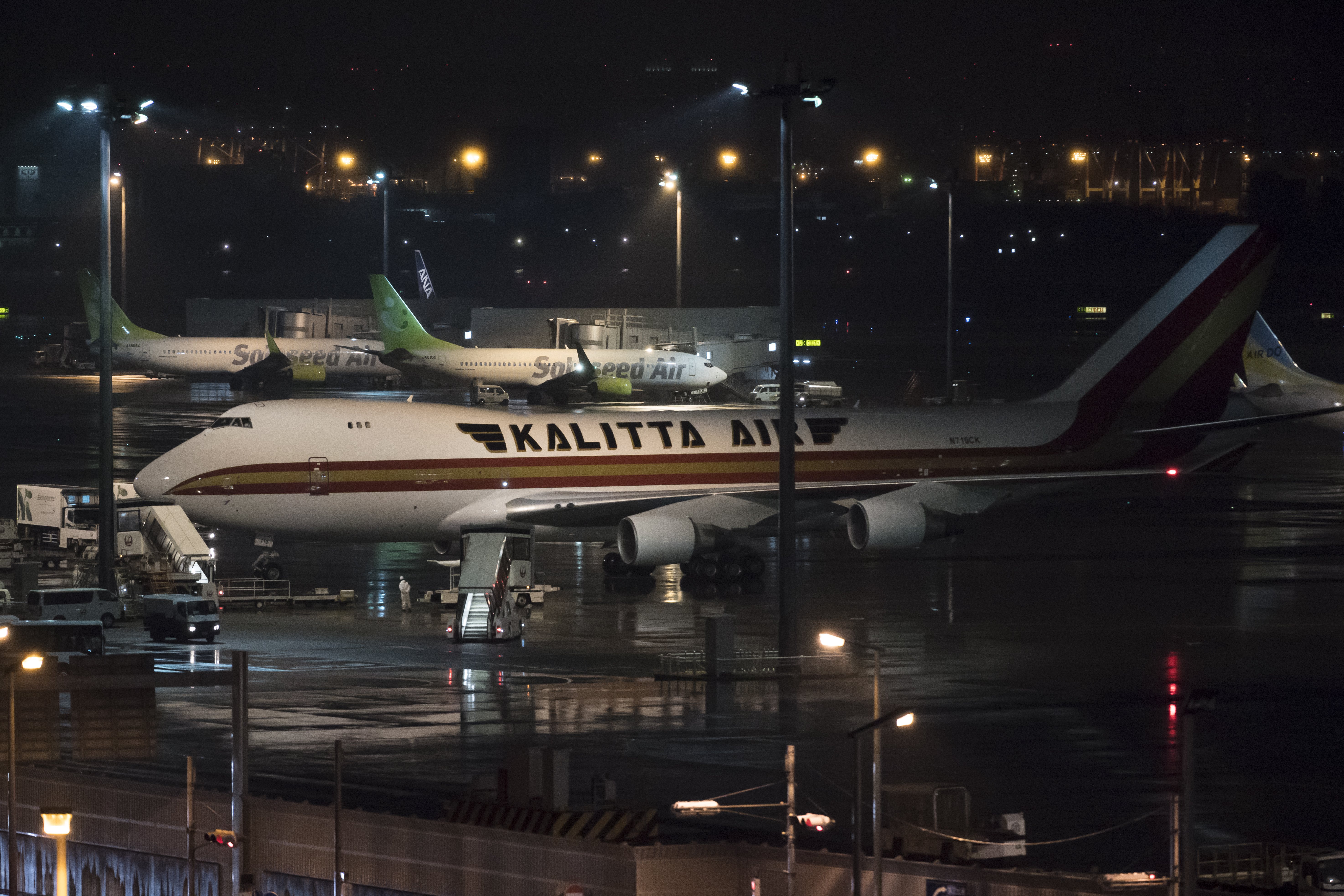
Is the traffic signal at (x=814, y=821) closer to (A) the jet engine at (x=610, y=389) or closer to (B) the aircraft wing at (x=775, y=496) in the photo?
(B) the aircraft wing at (x=775, y=496)

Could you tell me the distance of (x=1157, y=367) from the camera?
57719mm

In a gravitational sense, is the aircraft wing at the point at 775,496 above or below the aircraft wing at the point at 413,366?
below

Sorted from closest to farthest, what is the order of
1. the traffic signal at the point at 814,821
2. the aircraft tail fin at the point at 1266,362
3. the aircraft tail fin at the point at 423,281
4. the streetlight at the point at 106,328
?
the traffic signal at the point at 814,821 → the streetlight at the point at 106,328 → the aircraft tail fin at the point at 1266,362 → the aircraft tail fin at the point at 423,281

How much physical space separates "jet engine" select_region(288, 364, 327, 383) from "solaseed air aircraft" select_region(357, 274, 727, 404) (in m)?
8.36

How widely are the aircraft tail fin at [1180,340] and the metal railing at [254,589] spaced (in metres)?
24.7

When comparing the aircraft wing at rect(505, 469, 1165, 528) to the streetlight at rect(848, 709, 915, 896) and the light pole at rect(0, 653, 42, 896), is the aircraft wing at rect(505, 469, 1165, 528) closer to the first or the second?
the light pole at rect(0, 653, 42, 896)

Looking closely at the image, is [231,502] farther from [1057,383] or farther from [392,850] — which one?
[1057,383]

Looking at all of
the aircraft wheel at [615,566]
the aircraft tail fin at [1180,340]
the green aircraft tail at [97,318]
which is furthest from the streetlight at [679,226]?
the green aircraft tail at [97,318]

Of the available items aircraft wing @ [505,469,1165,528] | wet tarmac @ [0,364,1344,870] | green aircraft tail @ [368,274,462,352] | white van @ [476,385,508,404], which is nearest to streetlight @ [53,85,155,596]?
wet tarmac @ [0,364,1344,870]

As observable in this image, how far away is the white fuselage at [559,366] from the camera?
124 m

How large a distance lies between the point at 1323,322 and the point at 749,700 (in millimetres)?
164546

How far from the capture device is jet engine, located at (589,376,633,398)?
12225cm

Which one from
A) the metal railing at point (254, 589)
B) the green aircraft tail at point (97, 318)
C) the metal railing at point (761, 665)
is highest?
the green aircraft tail at point (97, 318)

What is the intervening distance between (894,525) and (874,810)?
32.8m
